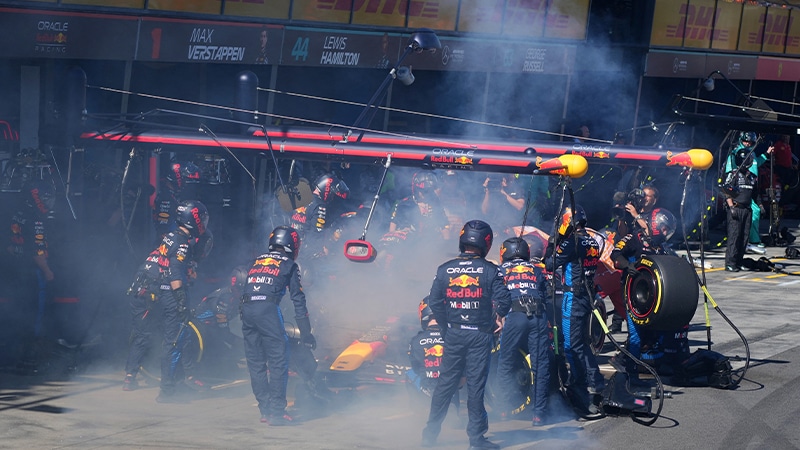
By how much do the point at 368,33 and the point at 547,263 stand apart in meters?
8.32

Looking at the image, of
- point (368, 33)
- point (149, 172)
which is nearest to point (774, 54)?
point (368, 33)

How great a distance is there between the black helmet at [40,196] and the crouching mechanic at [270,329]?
10.4ft

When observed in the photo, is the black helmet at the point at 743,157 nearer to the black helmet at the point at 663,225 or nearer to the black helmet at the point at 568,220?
the black helmet at the point at 663,225

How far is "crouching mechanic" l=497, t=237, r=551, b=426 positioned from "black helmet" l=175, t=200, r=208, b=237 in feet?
10.5

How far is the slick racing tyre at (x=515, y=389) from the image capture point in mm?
10641

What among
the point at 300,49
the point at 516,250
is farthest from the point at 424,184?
the point at 516,250

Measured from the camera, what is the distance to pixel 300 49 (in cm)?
1769

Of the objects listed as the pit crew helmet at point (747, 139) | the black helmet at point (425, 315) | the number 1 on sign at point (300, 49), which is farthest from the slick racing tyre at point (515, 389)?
the pit crew helmet at point (747, 139)

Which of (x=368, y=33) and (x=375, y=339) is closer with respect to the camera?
(x=375, y=339)

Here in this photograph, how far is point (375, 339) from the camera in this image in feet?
38.2

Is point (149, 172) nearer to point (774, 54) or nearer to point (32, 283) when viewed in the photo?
point (32, 283)

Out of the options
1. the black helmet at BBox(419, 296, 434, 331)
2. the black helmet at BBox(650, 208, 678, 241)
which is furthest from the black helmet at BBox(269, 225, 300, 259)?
the black helmet at BBox(650, 208, 678, 241)

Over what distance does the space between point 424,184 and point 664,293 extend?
5492 mm

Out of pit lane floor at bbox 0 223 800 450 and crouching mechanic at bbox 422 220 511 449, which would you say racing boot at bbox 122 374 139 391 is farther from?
crouching mechanic at bbox 422 220 511 449
